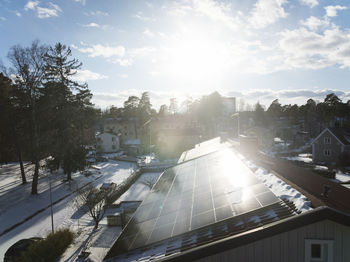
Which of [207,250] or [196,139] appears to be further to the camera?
[196,139]

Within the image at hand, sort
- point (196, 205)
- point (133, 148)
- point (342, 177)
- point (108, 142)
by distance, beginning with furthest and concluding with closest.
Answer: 1. point (108, 142)
2. point (133, 148)
3. point (342, 177)
4. point (196, 205)

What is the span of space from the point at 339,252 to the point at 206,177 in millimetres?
6490

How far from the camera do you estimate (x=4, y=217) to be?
17734 millimetres

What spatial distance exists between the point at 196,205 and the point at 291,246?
11.6 ft

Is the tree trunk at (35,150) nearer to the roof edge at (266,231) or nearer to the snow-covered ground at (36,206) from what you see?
the snow-covered ground at (36,206)

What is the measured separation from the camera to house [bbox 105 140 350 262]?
4699mm

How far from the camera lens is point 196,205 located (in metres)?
7.77

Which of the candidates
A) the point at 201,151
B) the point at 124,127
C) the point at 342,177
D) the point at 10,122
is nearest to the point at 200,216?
the point at 201,151

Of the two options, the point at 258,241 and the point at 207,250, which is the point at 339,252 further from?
the point at 207,250

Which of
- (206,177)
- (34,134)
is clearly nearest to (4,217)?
(34,134)

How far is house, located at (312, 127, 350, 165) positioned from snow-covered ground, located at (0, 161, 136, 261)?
3536cm

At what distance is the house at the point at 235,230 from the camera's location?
4.70 metres

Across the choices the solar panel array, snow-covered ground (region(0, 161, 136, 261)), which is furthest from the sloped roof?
snow-covered ground (region(0, 161, 136, 261))

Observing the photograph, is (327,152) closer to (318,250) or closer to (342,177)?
(342,177)
